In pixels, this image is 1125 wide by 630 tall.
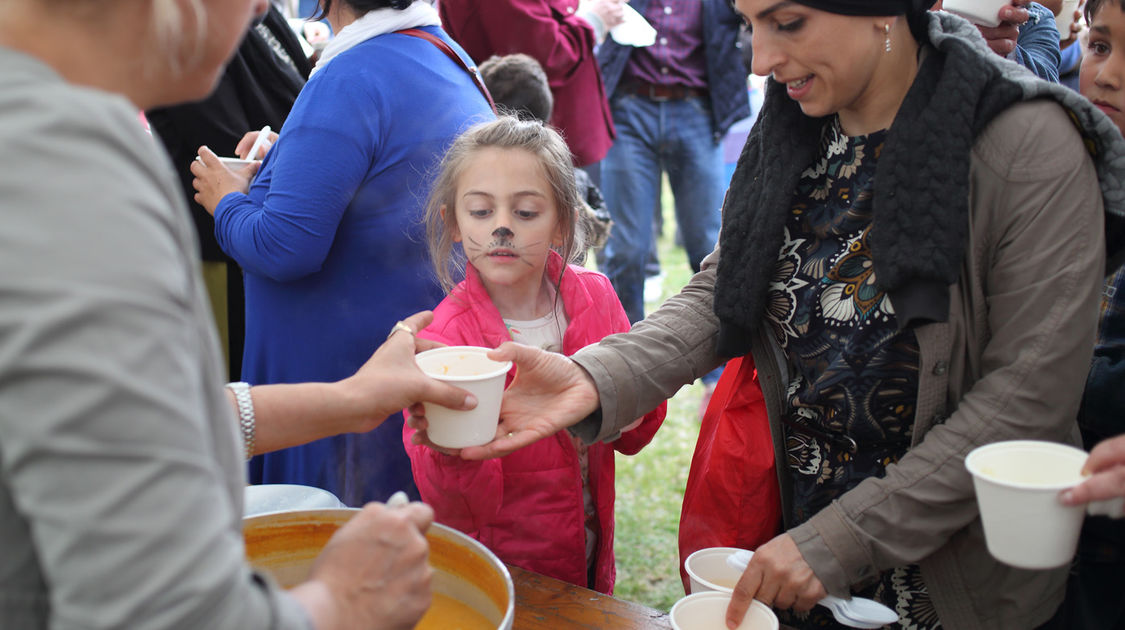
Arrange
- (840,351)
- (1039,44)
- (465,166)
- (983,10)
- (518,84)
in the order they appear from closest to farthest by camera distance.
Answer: (840,351) → (465,166) → (983,10) → (1039,44) → (518,84)

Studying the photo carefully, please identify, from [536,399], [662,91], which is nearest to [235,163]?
[536,399]

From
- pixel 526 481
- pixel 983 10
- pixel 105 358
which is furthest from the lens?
pixel 983 10

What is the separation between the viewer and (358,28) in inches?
98.2

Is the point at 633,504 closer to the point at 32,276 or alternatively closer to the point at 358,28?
the point at 358,28

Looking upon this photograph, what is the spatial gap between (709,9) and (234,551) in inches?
200

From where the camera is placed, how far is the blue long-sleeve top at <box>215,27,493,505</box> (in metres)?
2.36

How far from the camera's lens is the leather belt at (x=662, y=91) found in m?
5.30

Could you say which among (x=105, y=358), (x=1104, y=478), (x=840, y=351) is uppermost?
(x=105, y=358)

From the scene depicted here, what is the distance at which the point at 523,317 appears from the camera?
2330mm

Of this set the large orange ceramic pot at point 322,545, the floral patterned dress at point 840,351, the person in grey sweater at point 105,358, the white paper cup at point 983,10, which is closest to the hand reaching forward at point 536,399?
the large orange ceramic pot at point 322,545

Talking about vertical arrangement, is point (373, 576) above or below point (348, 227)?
above

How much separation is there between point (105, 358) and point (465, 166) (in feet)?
5.43

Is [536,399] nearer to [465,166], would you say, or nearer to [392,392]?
[392,392]

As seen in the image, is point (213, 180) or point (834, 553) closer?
point (834, 553)
